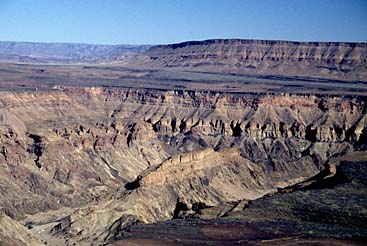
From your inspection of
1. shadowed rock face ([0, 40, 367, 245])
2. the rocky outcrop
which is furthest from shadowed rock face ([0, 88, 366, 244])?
the rocky outcrop

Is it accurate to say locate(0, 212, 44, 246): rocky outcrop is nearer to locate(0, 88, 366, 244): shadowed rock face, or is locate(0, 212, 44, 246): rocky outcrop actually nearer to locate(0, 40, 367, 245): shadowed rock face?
locate(0, 40, 367, 245): shadowed rock face

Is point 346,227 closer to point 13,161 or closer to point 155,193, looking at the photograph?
point 155,193

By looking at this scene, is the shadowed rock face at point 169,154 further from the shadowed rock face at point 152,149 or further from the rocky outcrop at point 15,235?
the rocky outcrop at point 15,235

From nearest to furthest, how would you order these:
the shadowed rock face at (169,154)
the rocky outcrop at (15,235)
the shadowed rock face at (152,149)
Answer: the rocky outcrop at (15,235), the shadowed rock face at (169,154), the shadowed rock face at (152,149)

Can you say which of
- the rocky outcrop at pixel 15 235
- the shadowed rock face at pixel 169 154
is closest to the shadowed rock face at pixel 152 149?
the shadowed rock face at pixel 169 154

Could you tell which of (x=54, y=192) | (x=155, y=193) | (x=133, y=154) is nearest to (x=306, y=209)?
(x=155, y=193)

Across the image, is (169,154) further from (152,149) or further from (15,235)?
(15,235)

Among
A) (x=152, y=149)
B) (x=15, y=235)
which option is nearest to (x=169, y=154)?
(x=152, y=149)

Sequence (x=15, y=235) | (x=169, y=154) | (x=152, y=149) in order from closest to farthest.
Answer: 1. (x=15, y=235)
2. (x=152, y=149)
3. (x=169, y=154)
